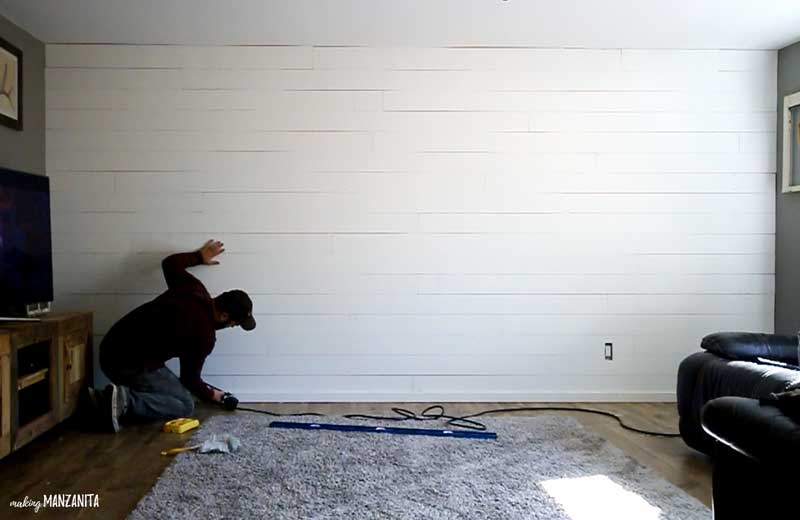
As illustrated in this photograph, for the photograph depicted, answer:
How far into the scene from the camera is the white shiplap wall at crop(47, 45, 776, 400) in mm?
4789

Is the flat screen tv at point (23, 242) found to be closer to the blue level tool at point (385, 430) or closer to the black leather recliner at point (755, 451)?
the blue level tool at point (385, 430)

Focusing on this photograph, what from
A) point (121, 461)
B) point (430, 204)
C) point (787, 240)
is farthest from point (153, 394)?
point (787, 240)

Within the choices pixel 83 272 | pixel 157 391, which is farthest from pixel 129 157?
pixel 157 391

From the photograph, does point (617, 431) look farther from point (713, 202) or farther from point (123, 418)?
point (123, 418)

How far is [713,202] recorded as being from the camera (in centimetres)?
494

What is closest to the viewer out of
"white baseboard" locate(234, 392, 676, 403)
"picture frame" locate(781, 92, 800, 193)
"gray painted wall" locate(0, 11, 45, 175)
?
"gray painted wall" locate(0, 11, 45, 175)

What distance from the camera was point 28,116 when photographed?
14.9 ft

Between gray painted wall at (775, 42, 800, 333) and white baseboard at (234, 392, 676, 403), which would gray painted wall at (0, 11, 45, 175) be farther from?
gray painted wall at (775, 42, 800, 333)

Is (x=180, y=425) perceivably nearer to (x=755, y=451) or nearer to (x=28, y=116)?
(x=28, y=116)

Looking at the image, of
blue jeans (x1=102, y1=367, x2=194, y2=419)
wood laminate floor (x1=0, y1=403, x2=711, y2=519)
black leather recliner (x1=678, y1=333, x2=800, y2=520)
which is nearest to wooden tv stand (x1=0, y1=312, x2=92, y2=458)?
wood laminate floor (x1=0, y1=403, x2=711, y2=519)

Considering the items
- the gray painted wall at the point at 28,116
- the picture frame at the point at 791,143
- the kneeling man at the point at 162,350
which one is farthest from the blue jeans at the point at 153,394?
the picture frame at the point at 791,143

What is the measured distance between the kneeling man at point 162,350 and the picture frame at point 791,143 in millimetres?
3511

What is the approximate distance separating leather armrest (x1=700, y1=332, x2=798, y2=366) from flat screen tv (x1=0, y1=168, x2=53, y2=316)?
11.4 feet

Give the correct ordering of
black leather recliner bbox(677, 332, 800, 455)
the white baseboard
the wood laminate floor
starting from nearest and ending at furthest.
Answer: the wood laminate floor → black leather recliner bbox(677, 332, 800, 455) → the white baseboard
